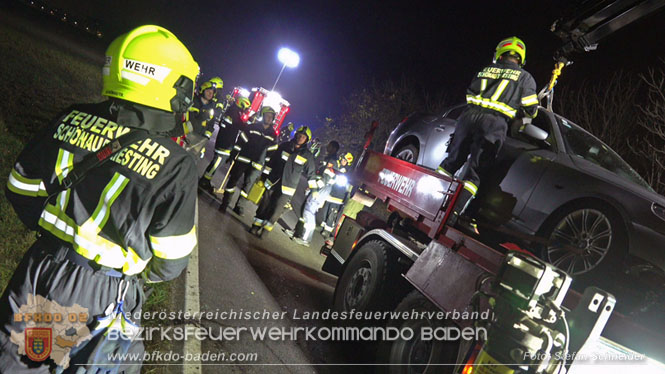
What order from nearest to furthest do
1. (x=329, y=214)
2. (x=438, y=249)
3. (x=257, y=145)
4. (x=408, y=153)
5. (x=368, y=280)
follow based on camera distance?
(x=438, y=249) < (x=368, y=280) < (x=408, y=153) < (x=257, y=145) < (x=329, y=214)

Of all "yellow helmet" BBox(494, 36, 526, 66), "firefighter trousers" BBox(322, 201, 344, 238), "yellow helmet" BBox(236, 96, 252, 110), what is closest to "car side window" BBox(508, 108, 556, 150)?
"yellow helmet" BBox(494, 36, 526, 66)

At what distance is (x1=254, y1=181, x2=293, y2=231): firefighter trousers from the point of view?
7.18 metres

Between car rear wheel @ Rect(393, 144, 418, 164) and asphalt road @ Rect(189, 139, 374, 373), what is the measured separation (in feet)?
8.14

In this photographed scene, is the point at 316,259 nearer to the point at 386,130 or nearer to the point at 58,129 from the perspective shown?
the point at 58,129

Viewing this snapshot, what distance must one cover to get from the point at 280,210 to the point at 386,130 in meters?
28.7

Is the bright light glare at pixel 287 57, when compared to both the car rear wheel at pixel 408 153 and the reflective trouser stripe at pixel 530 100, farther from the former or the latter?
the reflective trouser stripe at pixel 530 100

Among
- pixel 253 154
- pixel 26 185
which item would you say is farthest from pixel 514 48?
pixel 253 154

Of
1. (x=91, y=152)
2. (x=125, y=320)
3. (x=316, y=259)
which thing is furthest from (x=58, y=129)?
(x=316, y=259)

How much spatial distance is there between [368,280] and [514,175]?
2020 millimetres

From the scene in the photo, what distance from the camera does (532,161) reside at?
404cm

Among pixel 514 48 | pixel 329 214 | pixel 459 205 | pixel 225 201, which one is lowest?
pixel 225 201

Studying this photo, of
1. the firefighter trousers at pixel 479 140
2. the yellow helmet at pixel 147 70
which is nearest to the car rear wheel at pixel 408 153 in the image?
the firefighter trousers at pixel 479 140

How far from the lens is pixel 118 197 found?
68.9 inches

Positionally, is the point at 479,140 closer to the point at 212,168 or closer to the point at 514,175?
the point at 514,175
